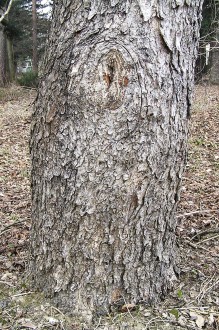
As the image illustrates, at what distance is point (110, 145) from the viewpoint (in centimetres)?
189

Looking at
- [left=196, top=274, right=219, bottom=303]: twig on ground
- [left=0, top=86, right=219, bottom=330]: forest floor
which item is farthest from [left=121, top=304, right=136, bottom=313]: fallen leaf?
[left=196, top=274, right=219, bottom=303]: twig on ground

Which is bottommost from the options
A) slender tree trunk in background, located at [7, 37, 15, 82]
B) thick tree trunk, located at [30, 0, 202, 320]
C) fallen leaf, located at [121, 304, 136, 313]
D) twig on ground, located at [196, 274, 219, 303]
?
twig on ground, located at [196, 274, 219, 303]

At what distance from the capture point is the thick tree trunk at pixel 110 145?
1.81 metres

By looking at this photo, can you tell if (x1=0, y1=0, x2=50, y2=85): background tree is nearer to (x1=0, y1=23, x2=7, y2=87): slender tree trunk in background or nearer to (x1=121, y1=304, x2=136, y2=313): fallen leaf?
(x1=0, y1=23, x2=7, y2=87): slender tree trunk in background

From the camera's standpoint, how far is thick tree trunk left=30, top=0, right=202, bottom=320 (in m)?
1.81

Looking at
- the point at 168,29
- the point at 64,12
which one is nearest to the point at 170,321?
the point at 168,29

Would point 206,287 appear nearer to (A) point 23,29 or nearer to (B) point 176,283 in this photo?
(B) point 176,283

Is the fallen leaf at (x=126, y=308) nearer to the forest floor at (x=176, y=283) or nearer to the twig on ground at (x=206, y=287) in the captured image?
the forest floor at (x=176, y=283)

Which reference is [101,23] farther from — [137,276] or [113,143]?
[137,276]

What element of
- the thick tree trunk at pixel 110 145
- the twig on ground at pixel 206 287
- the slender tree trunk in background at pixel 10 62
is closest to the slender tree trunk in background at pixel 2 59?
the slender tree trunk in background at pixel 10 62

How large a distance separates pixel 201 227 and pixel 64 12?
2.16 meters

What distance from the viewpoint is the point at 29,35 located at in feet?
78.7

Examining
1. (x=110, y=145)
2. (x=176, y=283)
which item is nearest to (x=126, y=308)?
(x=176, y=283)

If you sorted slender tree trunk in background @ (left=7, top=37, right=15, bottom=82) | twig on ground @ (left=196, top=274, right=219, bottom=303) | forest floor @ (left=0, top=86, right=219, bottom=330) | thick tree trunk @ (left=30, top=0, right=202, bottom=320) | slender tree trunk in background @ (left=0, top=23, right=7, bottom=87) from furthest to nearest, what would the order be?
slender tree trunk in background @ (left=7, top=37, right=15, bottom=82) < slender tree trunk in background @ (left=0, top=23, right=7, bottom=87) < twig on ground @ (left=196, top=274, right=219, bottom=303) < forest floor @ (left=0, top=86, right=219, bottom=330) < thick tree trunk @ (left=30, top=0, right=202, bottom=320)
